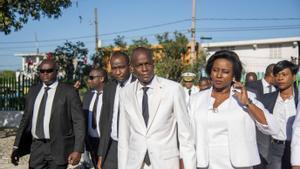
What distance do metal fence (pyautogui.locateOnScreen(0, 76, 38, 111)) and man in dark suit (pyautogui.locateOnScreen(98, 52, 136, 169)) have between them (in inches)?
428

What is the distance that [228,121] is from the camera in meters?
3.66

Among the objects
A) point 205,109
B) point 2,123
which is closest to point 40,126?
point 205,109

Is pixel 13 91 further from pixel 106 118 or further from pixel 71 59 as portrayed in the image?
pixel 106 118

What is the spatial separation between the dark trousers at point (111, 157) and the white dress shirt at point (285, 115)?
1905 millimetres

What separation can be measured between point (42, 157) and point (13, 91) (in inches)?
441

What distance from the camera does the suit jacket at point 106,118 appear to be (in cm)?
529

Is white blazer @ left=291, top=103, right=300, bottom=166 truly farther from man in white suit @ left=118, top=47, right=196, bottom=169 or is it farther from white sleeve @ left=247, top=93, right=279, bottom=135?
man in white suit @ left=118, top=47, right=196, bottom=169

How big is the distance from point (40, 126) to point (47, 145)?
0.83 ft

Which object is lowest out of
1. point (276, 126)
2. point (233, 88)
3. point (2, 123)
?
point (2, 123)

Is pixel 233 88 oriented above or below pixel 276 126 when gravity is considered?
above

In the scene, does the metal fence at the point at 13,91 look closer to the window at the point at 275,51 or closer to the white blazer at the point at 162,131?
the white blazer at the point at 162,131

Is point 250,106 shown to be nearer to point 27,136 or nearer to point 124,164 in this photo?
point 124,164

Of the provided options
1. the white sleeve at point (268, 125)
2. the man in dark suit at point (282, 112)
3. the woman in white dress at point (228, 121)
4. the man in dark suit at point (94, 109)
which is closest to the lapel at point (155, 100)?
the woman in white dress at point (228, 121)

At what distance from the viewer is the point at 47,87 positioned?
18.2 ft
